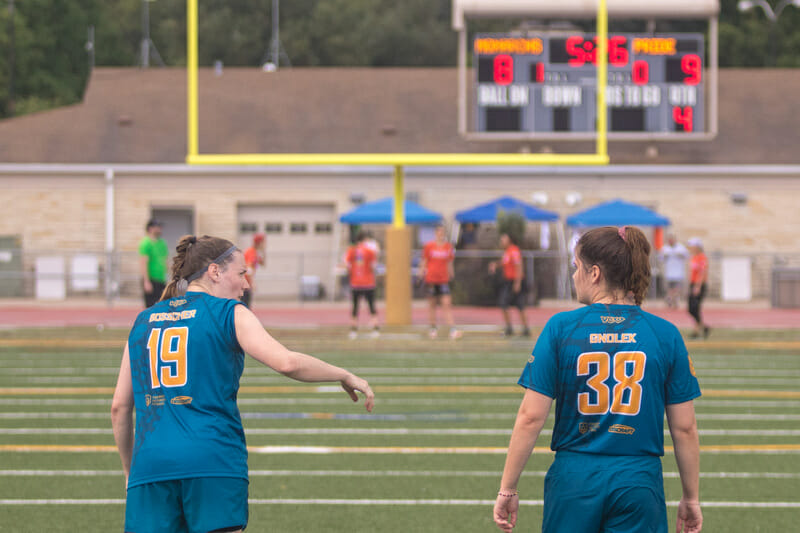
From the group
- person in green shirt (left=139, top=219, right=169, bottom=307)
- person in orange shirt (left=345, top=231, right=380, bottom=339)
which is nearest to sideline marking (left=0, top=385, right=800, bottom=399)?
person in green shirt (left=139, top=219, right=169, bottom=307)

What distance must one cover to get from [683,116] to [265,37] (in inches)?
1307

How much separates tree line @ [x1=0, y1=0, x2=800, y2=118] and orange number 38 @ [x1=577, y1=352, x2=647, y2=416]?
47790mm

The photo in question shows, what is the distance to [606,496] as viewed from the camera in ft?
12.2

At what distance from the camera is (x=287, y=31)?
54094 millimetres

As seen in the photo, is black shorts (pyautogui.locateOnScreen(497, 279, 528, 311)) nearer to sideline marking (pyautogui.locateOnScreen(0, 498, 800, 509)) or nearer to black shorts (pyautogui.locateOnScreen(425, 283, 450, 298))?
black shorts (pyautogui.locateOnScreen(425, 283, 450, 298))

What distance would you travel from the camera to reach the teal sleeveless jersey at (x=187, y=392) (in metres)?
3.93

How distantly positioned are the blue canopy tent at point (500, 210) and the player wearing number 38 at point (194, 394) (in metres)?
24.8

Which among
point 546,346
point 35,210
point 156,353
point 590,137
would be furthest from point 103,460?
point 35,210

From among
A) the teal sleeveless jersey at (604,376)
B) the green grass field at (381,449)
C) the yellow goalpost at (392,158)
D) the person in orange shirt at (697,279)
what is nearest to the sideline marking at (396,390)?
the green grass field at (381,449)

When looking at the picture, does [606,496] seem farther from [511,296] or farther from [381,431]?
[511,296]

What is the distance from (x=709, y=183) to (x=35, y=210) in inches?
755

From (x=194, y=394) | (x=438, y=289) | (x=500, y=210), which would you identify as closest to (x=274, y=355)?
(x=194, y=394)

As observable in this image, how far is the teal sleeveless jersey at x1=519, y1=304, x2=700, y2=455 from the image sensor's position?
12.5 ft

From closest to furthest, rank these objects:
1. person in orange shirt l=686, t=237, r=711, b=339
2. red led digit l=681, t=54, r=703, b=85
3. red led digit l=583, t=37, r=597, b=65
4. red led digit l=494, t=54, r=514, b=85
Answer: person in orange shirt l=686, t=237, r=711, b=339, red led digit l=583, t=37, r=597, b=65, red led digit l=494, t=54, r=514, b=85, red led digit l=681, t=54, r=703, b=85
